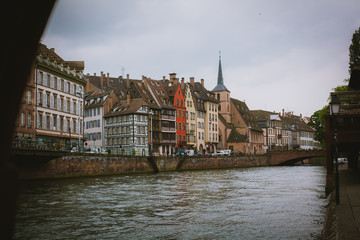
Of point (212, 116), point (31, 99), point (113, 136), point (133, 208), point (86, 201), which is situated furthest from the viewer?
point (212, 116)

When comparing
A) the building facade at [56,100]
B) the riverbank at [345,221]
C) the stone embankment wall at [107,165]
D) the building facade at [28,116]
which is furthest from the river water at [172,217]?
the building facade at [56,100]

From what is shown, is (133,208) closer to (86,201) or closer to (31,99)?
(86,201)

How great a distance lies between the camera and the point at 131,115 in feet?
265

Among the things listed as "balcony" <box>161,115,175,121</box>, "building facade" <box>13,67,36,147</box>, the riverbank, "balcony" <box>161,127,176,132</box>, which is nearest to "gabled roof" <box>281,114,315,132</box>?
"balcony" <box>161,115,175,121</box>

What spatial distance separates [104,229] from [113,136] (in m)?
69.5

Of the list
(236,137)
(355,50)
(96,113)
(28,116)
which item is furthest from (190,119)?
(28,116)

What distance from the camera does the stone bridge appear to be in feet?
301

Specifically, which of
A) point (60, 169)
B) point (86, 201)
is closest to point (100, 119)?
point (60, 169)

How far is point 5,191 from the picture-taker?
213 centimetres

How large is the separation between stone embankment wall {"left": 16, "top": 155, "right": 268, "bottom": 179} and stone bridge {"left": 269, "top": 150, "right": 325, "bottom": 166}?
16711 millimetres

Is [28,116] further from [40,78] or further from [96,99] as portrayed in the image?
[96,99]

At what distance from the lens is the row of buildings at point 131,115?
5541 centimetres

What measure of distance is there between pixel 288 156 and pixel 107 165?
53.9 metres

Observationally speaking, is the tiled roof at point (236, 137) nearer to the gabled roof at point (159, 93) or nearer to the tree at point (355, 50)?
the gabled roof at point (159, 93)
